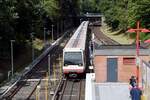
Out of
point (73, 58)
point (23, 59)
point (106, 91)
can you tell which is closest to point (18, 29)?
point (23, 59)

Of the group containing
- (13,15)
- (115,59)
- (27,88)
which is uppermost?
(13,15)

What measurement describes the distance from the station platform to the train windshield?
4648 millimetres

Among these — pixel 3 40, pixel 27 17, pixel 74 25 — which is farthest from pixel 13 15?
pixel 74 25

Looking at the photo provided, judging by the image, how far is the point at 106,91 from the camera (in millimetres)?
33219

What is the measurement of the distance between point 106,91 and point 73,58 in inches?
446

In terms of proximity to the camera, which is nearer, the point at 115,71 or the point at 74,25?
the point at 115,71

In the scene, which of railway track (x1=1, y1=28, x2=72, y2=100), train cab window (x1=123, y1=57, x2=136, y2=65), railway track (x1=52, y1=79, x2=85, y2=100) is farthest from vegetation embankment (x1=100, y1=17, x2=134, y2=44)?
train cab window (x1=123, y1=57, x2=136, y2=65)

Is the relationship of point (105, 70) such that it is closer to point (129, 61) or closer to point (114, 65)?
point (114, 65)

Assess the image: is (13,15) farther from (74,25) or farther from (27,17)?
(74,25)

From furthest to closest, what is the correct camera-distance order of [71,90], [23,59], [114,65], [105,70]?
[23,59]
[71,90]
[114,65]
[105,70]

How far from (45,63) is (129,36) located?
3354cm

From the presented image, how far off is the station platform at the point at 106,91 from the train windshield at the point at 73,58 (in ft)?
15.3

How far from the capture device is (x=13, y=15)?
5444 centimetres

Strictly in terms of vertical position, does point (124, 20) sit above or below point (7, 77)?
above
